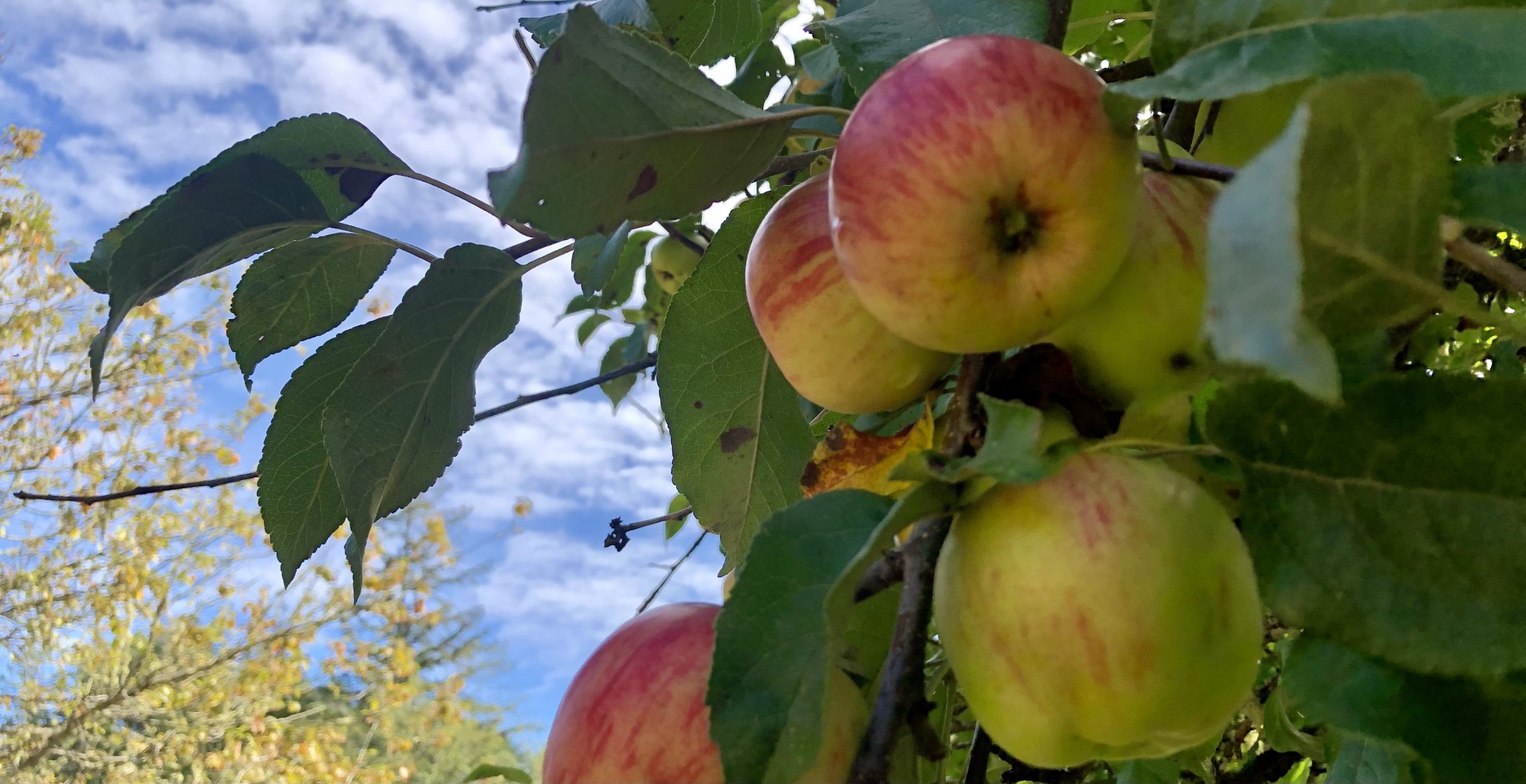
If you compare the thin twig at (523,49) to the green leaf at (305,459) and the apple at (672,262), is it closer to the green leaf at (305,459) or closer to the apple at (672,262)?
the green leaf at (305,459)

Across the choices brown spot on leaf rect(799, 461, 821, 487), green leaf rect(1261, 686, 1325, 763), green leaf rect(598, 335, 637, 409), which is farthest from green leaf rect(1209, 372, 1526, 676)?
green leaf rect(598, 335, 637, 409)

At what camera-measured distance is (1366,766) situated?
1.82 feet

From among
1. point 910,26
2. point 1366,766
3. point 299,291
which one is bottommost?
point 1366,766

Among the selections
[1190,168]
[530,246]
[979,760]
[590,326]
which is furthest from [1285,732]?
[590,326]

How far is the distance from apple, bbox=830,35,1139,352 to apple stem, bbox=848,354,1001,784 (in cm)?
5

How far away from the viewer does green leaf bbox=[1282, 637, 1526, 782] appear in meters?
0.36

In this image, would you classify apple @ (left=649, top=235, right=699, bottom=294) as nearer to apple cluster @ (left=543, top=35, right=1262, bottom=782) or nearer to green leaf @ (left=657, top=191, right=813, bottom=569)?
green leaf @ (left=657, top=191, right=813, bottom=569)

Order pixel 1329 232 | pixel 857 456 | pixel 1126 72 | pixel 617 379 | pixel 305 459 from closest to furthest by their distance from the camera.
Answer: pixel 1329 232
pixel 857 456
pixel 1126 72
pixel 305 459
pixel 617 379

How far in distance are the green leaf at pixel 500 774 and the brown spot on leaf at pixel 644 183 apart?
308 millimetres

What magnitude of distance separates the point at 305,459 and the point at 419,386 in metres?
0.14

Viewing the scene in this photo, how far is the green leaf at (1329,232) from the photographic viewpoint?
0.20 meters

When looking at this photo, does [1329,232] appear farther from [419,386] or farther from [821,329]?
[419,386]

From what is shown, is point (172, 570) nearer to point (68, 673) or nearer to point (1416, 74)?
point (68, 673)

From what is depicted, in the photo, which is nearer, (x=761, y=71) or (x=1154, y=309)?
(x=1154, y=309)
